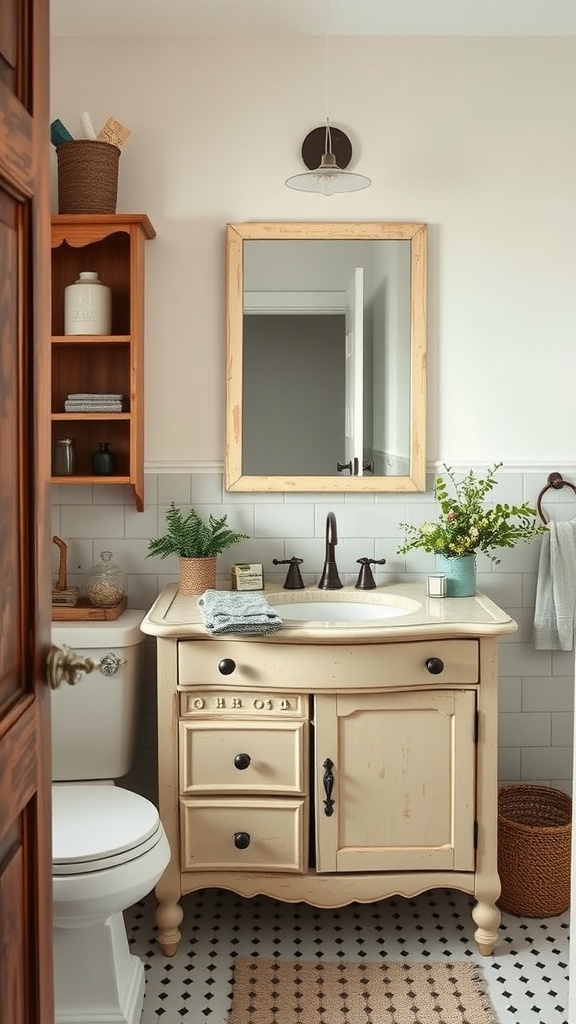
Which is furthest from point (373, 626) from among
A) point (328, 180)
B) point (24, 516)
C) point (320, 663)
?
point (24, 516)

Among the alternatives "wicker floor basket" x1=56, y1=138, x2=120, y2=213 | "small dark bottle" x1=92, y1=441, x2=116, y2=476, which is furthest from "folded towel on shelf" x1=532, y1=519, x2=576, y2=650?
"wicker floor basket" x1=56, y1=138, x2=120, y2=213

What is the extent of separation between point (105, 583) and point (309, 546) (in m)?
0.65

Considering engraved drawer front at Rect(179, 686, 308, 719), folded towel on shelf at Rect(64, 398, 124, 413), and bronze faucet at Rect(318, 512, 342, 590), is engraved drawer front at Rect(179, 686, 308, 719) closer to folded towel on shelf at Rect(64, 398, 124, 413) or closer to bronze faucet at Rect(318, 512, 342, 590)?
bronze faucet at Rect(318, 512, 342, 590)

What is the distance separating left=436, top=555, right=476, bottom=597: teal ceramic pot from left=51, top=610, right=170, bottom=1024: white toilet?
936 mm

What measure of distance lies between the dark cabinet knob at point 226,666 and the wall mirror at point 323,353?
71 cm

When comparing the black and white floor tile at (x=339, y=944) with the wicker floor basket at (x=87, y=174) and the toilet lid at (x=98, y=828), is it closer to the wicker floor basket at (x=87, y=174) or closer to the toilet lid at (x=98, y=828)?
the toilet lid at (x=98, y=828)

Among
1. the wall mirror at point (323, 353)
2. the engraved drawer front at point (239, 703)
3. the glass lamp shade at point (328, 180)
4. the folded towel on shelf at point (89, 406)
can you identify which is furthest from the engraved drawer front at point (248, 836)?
the glass lamp shade at point (328, 180)

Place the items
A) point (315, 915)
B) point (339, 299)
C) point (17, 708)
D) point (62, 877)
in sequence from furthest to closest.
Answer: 1. point (339, 299)
2. point (315, 915)
3. point (62, 877)
4. point (17, 708)

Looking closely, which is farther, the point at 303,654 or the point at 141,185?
the point at 141,185

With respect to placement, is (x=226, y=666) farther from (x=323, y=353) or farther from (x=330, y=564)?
(x=323, y=353)

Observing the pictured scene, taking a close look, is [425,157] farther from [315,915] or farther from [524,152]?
[315,915]

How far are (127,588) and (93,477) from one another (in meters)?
0.40

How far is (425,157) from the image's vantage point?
2986mm

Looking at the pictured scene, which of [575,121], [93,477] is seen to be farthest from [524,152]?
[93,477]
